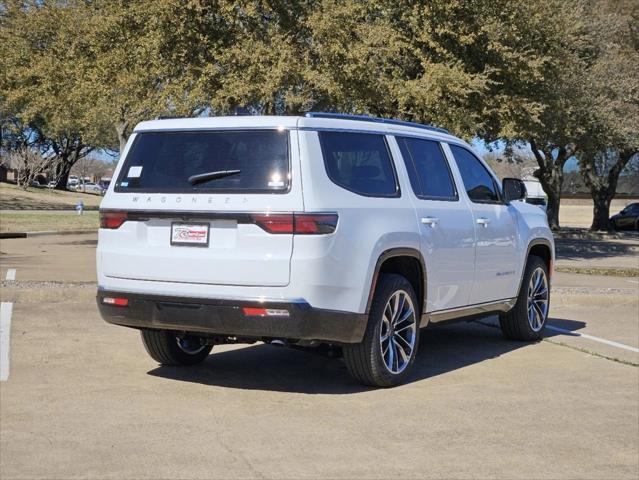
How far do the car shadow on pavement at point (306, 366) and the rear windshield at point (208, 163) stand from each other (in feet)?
4.87

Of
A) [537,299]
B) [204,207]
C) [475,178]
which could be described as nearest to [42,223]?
[537,299]

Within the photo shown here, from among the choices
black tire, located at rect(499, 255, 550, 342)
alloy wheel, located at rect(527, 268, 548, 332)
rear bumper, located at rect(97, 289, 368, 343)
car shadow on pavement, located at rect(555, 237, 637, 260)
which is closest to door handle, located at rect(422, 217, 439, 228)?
rear bumper, located at rect(97, 289, 368, 343)

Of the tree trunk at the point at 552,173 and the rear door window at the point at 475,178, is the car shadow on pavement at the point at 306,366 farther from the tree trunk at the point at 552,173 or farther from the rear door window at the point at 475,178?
the tree trunk at the point at 552,173

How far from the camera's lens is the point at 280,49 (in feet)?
64.4

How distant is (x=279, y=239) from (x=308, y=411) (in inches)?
46.7

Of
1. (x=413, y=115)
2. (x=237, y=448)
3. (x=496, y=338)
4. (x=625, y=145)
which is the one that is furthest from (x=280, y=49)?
(x=625, y=145)

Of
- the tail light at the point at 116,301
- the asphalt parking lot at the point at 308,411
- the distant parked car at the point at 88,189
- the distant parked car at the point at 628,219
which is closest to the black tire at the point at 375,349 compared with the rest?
the asphalt parking lot at the point at 308,411

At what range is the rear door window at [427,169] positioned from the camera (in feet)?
24.5

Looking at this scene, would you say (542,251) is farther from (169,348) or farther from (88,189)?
(88,189)

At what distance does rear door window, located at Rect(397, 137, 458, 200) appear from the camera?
7.45 m

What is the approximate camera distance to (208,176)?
6.46 metres

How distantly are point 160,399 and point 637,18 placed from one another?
120 ft

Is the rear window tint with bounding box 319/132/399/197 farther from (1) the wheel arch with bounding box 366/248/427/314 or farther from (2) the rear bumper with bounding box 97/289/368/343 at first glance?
(2) the rear bumper with bounding box 97/289/368/343

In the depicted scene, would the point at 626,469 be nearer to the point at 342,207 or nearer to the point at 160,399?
the point at 342,207
